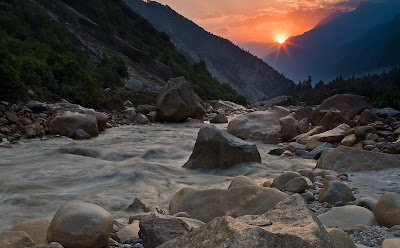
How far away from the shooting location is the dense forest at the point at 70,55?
1597cm

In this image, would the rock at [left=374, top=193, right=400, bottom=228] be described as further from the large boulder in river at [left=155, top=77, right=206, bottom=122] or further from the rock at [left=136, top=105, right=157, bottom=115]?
the rock at [left=136, top=105, right=157, bottom=115]

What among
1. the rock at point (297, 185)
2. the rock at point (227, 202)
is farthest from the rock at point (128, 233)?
the rock at point (297, 185)

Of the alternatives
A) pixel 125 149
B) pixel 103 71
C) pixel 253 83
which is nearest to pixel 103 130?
pixel 125 149

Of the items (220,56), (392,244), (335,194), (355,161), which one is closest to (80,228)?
(392,244)

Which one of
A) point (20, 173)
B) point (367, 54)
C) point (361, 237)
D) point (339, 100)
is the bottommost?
point (20, 173)

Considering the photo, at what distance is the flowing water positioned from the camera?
552 cm

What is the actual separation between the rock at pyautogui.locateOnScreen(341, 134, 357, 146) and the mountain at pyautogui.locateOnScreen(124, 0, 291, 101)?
118 metres

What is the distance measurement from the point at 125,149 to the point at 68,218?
7.42 metres

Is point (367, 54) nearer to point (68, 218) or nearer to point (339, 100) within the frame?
point (339, 100)

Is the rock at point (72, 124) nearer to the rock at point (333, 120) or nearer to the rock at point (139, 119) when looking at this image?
the rock at point (139, 119)

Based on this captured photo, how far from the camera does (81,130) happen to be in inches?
474

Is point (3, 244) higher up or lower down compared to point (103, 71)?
lower down

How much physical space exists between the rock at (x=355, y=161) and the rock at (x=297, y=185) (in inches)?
71.5

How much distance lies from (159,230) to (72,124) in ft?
32.3
